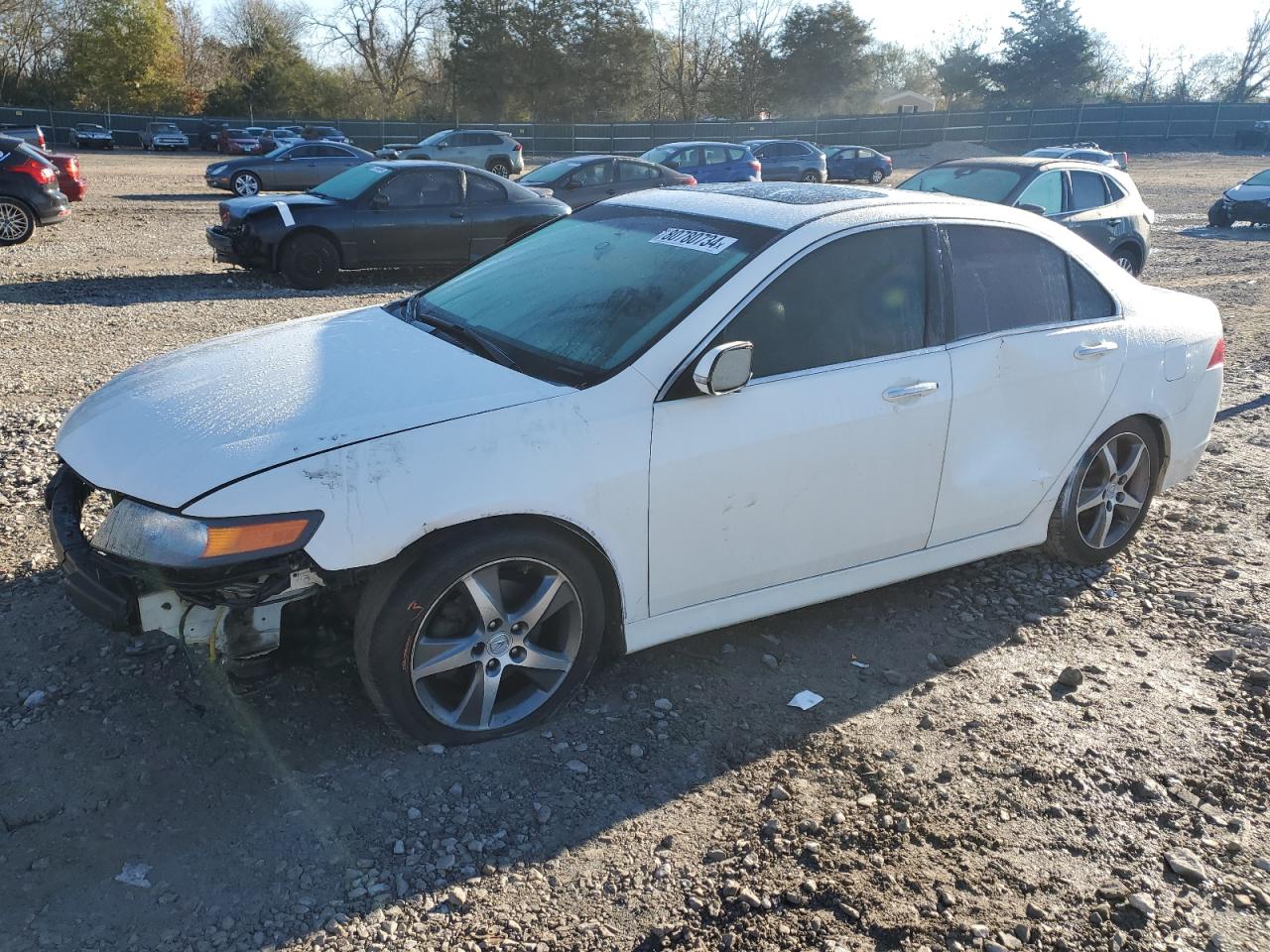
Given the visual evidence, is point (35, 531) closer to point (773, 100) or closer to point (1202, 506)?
point (1202, 506)

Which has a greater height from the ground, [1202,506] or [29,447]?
[29,447]

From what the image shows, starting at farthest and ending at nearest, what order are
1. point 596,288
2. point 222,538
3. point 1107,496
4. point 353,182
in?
point 353,182 → point 1107,496 → point 596,288 → point 222,538

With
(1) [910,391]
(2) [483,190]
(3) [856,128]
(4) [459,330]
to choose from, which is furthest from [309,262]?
(3) [856,128]

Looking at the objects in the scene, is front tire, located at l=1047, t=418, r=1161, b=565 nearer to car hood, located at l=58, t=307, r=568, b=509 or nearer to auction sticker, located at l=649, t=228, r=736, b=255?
auction sticker, located at l=649, t=228, r=736, b=255

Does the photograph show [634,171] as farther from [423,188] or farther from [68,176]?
[68,176]

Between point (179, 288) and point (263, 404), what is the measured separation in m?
9.10

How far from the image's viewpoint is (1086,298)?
428 centimetres

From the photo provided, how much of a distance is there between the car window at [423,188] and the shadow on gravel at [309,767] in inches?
338

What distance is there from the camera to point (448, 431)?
293cm

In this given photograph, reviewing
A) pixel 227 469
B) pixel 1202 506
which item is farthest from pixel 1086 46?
Result: pixel 227 469

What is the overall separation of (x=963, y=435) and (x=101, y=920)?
10.4 feet

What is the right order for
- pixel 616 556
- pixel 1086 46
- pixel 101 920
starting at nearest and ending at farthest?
pixel 101 920, pixel 616 556, pixel 1086 46

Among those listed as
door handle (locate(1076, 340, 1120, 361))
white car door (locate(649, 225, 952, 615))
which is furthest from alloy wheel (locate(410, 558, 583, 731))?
door handle (locate(1076, 340, 1120, 361))

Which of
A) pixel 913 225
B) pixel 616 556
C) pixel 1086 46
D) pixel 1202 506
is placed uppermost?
pixel 1086 46
